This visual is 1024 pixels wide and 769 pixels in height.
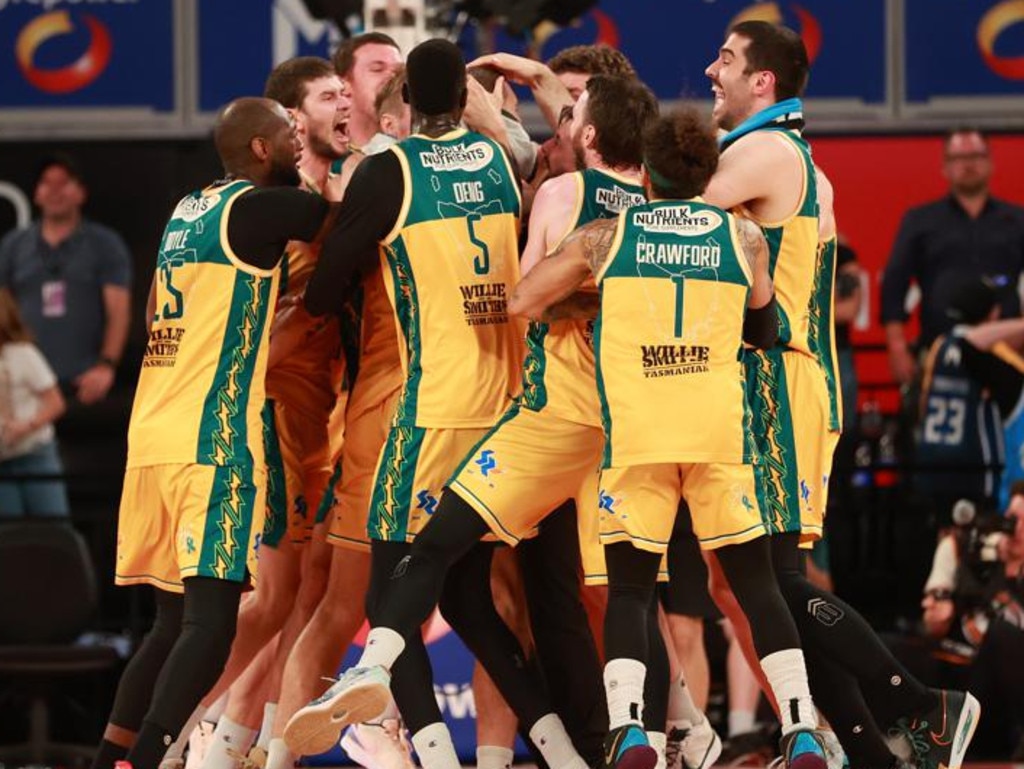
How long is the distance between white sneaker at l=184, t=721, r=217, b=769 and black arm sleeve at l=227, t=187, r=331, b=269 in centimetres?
173

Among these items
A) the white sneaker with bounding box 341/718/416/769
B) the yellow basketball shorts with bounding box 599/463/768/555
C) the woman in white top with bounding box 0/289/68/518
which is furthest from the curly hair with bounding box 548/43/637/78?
the woman in white top with bounding box 0/289/68/518

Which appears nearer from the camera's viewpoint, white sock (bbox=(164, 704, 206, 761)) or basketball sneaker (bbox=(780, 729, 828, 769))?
basketball sneaker (bbox=(780, 729, 828, 769))

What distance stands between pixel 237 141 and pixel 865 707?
255 centimetres

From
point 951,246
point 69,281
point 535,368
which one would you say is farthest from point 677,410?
point 69,281

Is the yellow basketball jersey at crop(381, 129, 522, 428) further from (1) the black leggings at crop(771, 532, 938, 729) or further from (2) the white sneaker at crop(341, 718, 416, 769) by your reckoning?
(2) the white sneaker at crop(341, 718, 416, 769)

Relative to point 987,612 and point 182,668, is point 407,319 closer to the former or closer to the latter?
point 182,668

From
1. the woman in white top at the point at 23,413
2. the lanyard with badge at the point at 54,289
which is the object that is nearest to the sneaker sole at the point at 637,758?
the woman in white top at the point at 23,413

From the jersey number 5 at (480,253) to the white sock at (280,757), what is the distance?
159cm

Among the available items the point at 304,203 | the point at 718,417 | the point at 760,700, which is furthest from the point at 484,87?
the point at 760,700

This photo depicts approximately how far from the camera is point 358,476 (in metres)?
7.28

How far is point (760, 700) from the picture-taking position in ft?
33.4

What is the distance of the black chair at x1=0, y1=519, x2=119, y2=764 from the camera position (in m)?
10.2

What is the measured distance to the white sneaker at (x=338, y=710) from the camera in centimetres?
646

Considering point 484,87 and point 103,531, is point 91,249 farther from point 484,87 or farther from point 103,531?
point 484,87
